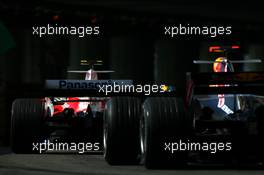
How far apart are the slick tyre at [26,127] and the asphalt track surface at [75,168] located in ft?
2.38

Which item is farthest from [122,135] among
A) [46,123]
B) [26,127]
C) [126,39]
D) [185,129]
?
[126,39]

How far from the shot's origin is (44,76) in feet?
108

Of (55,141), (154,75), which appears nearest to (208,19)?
(154,75)

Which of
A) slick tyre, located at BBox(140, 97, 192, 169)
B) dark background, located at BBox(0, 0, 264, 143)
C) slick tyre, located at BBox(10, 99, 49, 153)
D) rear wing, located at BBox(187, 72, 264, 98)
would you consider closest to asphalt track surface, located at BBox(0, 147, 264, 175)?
slick tyre, located at BBox(140, 97, 192, 169)

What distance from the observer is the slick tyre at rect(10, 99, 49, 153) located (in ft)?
56.0

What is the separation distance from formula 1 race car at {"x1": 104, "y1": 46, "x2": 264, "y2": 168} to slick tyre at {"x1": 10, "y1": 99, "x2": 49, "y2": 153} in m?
2.80

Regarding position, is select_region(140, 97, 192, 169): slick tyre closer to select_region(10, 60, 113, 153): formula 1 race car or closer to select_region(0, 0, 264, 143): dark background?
select_region(10, 60, 113, 153): formula 1 race car

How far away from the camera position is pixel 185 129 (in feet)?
43.3

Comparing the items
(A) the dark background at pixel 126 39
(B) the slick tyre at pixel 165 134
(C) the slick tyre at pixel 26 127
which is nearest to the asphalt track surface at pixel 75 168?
(B) the slick tyre at pixel 165 134

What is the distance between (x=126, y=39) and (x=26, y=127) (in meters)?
22.1

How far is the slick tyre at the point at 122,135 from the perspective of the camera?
14.2 meters

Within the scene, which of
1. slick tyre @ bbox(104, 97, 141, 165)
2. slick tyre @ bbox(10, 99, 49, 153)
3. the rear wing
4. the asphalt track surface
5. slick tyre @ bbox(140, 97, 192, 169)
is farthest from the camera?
slick tyre @ bbox(10, 99, 49, 153)

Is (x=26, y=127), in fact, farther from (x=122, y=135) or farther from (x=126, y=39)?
(x=126, y=39)

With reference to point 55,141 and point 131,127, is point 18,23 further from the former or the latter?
point 131,127
